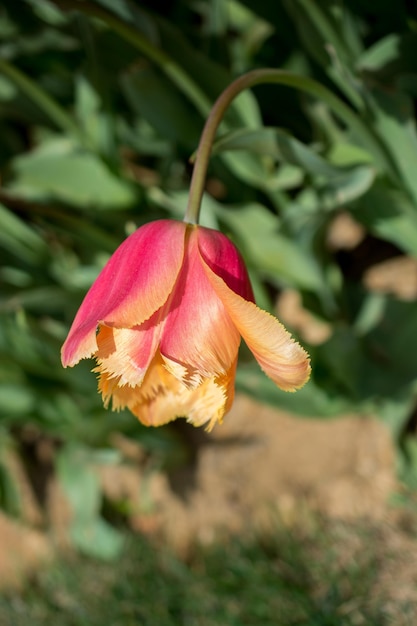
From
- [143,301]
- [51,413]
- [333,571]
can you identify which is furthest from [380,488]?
[143,301]

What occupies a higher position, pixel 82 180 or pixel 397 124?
pixel 397 124

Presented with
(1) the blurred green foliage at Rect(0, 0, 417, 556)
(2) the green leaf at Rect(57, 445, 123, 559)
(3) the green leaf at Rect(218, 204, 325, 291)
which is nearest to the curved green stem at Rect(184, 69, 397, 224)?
(1) the blurred green foliage at Rect(0, 0, 417, 556)

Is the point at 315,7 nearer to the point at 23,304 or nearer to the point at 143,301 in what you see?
the point at 143,301

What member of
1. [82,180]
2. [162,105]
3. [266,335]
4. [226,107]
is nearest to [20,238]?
[82,180]

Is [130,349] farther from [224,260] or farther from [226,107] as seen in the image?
[226,107]

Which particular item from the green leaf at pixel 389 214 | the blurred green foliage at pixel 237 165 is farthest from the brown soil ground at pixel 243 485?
the green leaf at pixel 389 214

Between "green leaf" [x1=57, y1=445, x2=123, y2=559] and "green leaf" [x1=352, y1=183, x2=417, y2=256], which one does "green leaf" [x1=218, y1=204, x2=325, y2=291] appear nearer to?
"green leaf" [x1=352, y1=183, x2=417, y2=256]

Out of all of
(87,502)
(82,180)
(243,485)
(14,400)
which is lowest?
(87,502)
